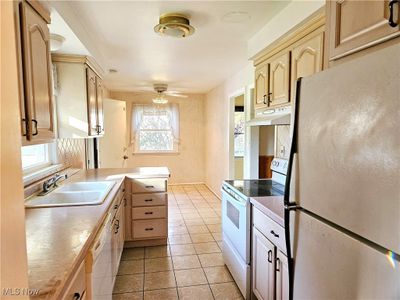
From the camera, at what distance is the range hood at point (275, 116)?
1.92 metres

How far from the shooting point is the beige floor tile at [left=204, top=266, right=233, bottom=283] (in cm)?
249

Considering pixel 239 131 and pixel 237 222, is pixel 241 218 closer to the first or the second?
pixel 237 222

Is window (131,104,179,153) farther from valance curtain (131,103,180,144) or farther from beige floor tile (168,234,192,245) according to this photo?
beige floor tile (168,234,192,245)

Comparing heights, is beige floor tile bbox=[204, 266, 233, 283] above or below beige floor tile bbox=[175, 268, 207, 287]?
above

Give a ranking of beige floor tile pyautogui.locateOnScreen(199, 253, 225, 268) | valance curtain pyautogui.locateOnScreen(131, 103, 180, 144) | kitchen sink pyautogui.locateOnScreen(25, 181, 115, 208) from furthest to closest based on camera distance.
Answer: valance curtain pyautogui.locateOnScreen(131, 103, 180, 144) < beige floor tile pyautogui.locateOnScreen(199, 253, 225, 268) < kitchen sink pyautogui.locateOnScreen(25, 181, 115, 208)

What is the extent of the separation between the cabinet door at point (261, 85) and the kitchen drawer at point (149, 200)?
155 cm

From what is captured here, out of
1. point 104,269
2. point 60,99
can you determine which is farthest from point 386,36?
point 60,99

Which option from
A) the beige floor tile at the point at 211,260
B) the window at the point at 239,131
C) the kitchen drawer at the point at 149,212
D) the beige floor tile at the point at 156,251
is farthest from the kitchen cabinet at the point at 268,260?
the window at the point at 239,131

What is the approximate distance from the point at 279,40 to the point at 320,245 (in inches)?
66.5

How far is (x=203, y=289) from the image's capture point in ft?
7.73

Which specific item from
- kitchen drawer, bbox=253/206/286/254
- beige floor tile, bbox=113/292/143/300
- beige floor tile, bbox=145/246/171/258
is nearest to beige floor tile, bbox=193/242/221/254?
beige floor tile, bbox=145/246/171/258

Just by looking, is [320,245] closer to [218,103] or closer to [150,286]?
[150,286]

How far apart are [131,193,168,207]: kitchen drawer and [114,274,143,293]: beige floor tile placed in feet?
2.69

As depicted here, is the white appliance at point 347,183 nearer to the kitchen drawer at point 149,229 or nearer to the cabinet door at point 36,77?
the cabinet door at point 36,77
